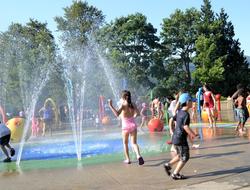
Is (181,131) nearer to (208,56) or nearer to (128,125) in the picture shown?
(128,125)

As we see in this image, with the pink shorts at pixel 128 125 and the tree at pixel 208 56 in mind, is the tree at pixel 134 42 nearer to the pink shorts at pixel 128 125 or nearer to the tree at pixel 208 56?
the tree at pixel 208 56

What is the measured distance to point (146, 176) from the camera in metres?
7.66

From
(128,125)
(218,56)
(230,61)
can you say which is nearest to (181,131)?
(128,125)

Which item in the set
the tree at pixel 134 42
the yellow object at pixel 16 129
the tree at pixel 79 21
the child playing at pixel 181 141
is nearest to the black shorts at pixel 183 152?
the child playing at pixel 181 141

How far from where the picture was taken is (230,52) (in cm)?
5597

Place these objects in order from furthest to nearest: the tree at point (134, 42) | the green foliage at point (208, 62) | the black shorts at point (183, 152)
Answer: the green foliage at point (208, 62), the tree at point (134, 42), the black shorts at point (183, 152)

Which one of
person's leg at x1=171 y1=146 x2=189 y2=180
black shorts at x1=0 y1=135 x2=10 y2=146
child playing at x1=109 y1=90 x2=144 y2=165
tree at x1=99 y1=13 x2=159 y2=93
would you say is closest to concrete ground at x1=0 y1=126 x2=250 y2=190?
person's leg at x1=171 y1=146 x2=189 y2=180

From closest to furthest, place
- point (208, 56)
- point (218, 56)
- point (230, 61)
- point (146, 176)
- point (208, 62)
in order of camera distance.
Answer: point (146, 176) → point (208, 56) → point (208, 62) → point (218, 56) → point (230, 61)

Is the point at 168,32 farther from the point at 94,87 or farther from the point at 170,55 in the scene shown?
the point at 94,87

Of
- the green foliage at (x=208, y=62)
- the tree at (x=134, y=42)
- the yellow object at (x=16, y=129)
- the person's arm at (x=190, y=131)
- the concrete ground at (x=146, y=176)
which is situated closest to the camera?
the concrete ground at (x=146, y=176)

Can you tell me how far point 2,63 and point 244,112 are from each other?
114ft

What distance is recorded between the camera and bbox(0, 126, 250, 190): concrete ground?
693 centimetres

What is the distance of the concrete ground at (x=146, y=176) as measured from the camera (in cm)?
693

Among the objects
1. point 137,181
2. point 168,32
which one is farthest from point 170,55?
point 137,181
